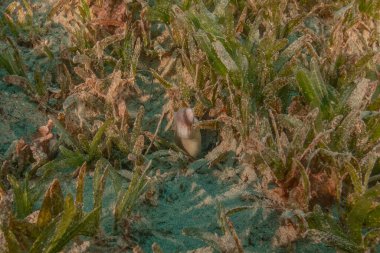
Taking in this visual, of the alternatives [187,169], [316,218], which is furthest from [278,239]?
[187,169]

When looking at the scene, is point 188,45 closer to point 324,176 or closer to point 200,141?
point 200,141

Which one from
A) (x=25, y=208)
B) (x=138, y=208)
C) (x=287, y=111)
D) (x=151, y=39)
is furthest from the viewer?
(x=151, y=39)

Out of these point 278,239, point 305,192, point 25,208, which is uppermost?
point 25,208

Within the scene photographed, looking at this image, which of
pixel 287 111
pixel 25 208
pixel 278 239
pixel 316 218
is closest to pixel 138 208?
pixel 25 208

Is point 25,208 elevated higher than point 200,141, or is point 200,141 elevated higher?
point 25,208

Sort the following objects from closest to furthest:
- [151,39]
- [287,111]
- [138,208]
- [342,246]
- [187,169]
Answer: [342,246], [138,208], [187,169], [287,111], [151,39]

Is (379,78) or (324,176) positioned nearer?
(324,176)

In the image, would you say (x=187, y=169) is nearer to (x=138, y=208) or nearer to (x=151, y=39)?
(x=138, y=208)
